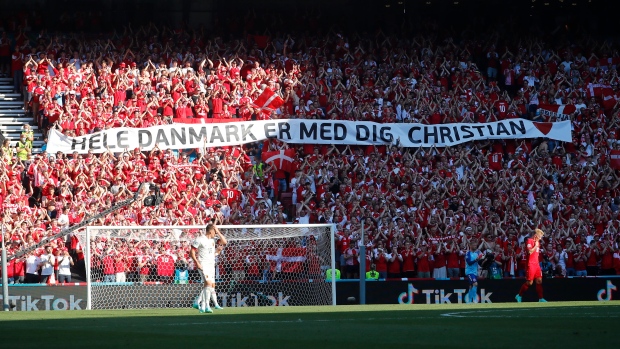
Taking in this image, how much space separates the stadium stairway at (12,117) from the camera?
34562mm

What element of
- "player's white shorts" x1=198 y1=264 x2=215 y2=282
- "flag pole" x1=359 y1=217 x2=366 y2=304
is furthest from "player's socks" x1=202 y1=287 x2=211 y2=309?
"flag pole" x1=359 y1=217 x2=366 y2=304

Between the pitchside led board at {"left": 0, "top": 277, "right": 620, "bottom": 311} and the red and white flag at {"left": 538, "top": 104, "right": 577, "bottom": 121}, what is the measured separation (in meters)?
10.0

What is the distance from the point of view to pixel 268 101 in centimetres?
3612

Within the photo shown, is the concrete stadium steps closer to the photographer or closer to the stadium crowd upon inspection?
the stadium crowd

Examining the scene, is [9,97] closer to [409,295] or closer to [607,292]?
[409,295]

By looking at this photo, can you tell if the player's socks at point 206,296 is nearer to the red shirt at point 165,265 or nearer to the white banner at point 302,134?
the red shirt at point 165,265

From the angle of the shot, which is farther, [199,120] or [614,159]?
[614,159]

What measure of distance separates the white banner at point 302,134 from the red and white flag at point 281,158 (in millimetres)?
853

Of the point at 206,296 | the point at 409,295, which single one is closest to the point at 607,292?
the point at 409,295

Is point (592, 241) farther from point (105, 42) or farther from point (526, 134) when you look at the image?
point (105, 42)

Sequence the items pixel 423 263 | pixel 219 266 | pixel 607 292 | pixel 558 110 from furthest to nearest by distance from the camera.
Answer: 1. pixel 558 110
2. pixel 423 263
3. pixel 607 292
4. pixel 219 266

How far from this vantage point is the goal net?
82.7 feet

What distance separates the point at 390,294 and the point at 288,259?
8.97 ft

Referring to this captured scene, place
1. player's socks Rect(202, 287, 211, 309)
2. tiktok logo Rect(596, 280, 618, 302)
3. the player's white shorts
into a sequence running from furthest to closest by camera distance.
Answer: tiktok logo Rect(596, 280, 618, 302) → the player's white shorts → player's socks Rect(202, 287, 211, 309)
